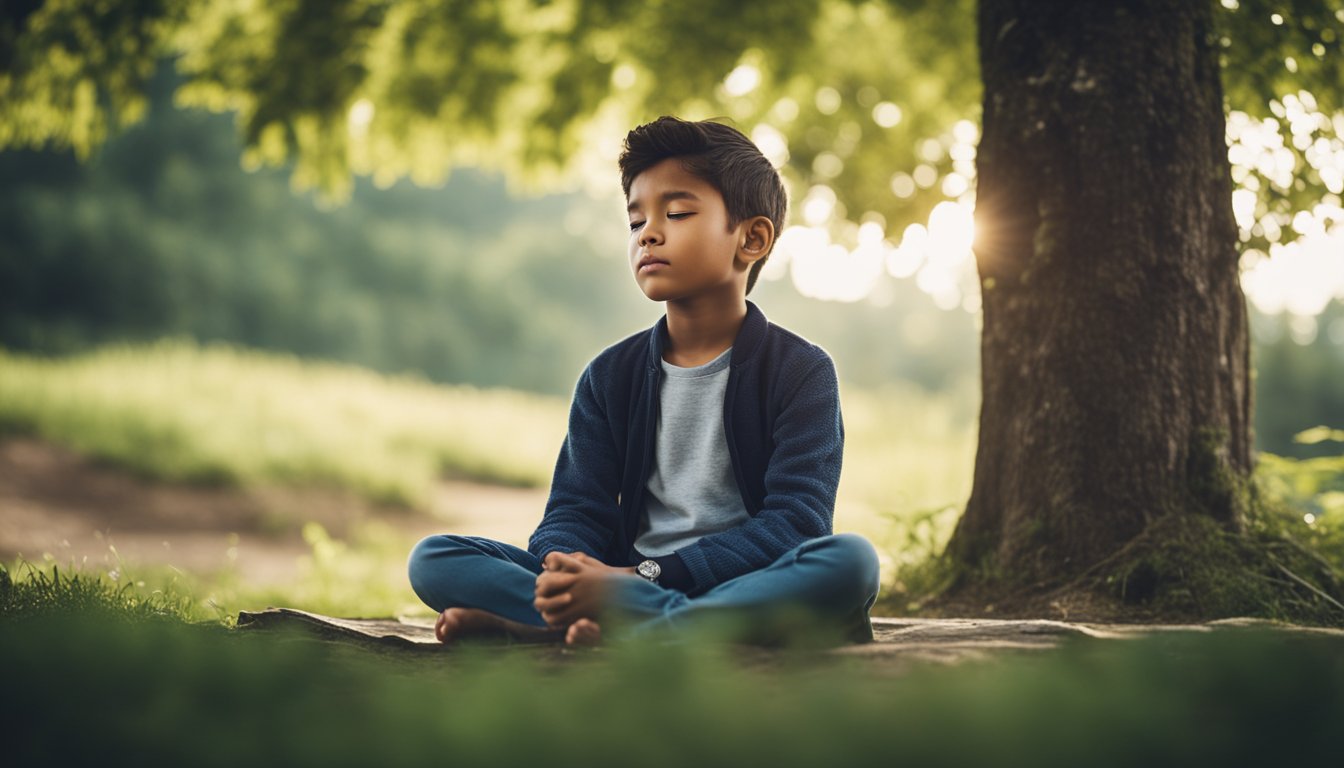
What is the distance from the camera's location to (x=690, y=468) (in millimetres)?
2947

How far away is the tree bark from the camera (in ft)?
11.3

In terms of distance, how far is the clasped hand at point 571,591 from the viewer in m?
2.32

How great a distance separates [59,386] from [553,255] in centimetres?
2834

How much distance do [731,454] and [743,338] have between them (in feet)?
1.18

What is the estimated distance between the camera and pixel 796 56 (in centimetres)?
775

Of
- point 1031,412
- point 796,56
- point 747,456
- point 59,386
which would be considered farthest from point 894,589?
point 59,386

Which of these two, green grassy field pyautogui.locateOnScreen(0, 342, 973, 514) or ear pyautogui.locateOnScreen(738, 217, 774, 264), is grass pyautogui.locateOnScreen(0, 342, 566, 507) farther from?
ear pyautogui.locateOnScreen(738, 217, 774, 264)

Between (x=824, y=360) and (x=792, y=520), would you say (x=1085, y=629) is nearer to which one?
(x=792, y=520)

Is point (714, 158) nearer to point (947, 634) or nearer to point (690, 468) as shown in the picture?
point (690, 468)

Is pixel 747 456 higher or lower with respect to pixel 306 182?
lower

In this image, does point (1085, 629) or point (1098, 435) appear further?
point (1098, 435)

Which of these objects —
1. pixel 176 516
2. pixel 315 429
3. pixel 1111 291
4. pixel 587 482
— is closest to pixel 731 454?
pixel 587 482

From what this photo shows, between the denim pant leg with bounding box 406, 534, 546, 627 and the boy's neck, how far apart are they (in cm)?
84

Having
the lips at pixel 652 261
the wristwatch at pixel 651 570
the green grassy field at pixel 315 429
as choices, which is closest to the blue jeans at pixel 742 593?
the wristwatch at pixel 651 570
